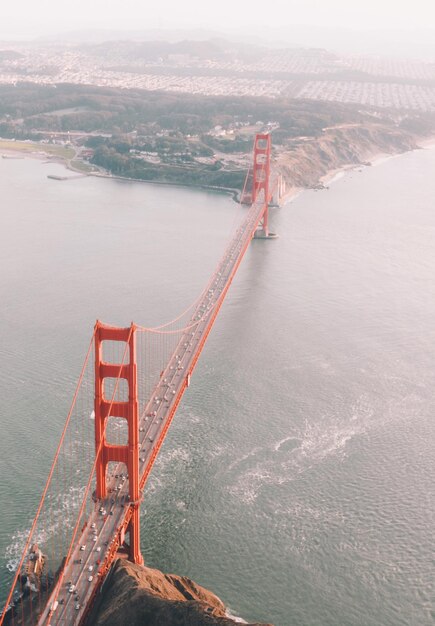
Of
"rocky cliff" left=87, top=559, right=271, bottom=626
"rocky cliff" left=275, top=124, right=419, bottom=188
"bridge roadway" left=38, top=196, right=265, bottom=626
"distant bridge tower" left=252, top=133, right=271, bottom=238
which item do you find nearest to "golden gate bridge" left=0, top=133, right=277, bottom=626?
"bridge roadway" left=38, top=196, right=265, bottom=626

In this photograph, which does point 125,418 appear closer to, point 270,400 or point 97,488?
point 97,488

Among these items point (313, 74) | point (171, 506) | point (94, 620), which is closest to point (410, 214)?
point (171, 506)

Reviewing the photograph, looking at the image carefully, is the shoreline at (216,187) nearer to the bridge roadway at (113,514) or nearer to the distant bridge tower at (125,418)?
the bridge roadway at (113,514)

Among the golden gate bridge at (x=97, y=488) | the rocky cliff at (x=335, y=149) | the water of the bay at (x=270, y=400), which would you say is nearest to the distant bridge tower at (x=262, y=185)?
the water of the bay at (x=270, y=400)

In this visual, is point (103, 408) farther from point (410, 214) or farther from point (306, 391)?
point (410, 214)

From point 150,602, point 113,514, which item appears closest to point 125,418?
point 113,514

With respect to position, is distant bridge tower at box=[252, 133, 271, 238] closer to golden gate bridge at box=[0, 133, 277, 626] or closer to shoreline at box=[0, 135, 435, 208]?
shoreline at box=[0, 135, 435, 208]
